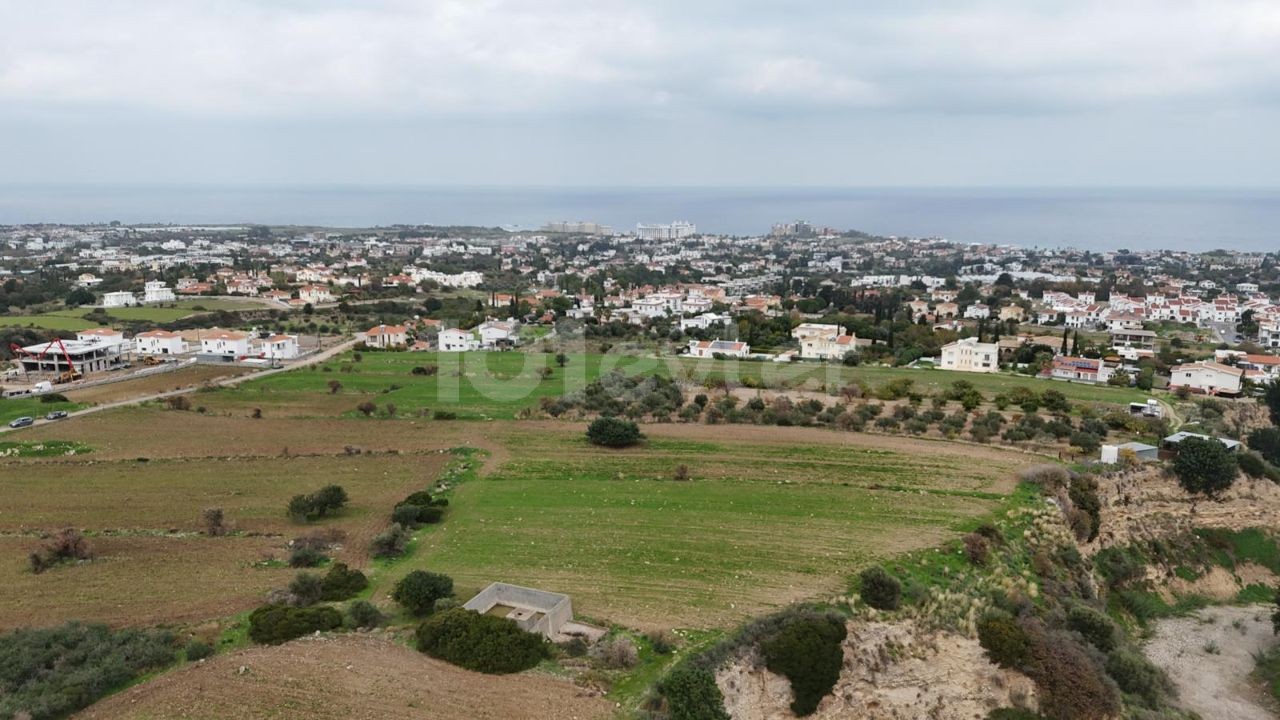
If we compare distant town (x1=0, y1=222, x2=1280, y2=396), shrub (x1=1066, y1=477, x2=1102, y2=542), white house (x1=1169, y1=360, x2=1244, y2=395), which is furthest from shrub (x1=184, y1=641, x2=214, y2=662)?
white house (x1=1169, y1=360, x2=1244, y2=395)

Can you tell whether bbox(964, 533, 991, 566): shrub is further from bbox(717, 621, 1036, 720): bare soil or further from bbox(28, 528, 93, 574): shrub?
bbox(28, 528, 93, 574): shrub

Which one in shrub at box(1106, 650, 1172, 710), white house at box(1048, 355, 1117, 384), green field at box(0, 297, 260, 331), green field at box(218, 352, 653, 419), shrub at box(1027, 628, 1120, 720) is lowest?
shrub at box(1106, 650, 1172, 710)

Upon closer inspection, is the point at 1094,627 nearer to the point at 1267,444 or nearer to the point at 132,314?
the point at 1267,444

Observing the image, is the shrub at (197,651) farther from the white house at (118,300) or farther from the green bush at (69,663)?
the white house at (118,300)

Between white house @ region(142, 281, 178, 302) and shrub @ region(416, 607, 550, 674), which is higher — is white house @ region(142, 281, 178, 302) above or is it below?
above

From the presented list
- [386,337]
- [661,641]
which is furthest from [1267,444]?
[386,337]

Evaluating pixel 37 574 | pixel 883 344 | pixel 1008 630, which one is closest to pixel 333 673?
pixel 37 574
